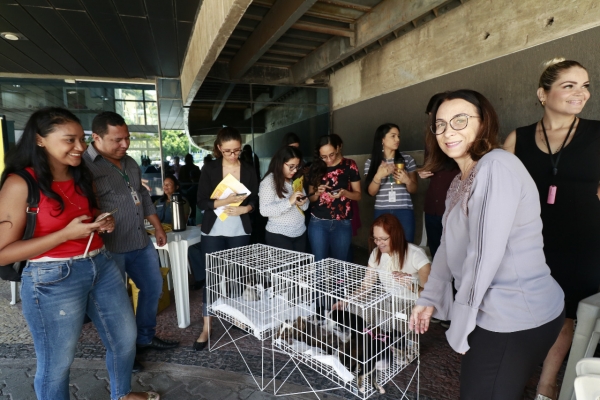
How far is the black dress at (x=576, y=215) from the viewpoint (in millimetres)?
1756

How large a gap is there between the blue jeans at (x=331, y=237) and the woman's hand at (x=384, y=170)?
510mm

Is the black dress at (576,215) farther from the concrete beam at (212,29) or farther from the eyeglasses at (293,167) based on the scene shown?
the concrete beam at (212,29)

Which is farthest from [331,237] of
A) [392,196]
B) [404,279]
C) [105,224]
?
[105,224]

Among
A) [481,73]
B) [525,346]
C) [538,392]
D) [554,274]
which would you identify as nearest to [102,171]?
[525,346]

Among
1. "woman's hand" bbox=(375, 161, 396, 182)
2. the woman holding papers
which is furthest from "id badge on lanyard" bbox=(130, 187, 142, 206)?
"woman's hand" bbox=(375, 161, 396, 182)

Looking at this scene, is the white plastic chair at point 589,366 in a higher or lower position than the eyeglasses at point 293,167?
lower

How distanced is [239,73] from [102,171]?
4.12m

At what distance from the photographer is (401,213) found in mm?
3350

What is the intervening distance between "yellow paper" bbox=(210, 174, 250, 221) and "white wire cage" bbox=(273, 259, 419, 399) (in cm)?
88

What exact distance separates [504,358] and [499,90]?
3.18m

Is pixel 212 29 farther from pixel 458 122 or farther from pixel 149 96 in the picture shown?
pixel 149 96

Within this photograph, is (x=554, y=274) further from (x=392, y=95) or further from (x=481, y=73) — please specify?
(x=392, y=95)

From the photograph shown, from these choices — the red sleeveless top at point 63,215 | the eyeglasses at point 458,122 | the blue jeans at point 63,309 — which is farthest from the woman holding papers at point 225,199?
the eyeglasses at point 458,122

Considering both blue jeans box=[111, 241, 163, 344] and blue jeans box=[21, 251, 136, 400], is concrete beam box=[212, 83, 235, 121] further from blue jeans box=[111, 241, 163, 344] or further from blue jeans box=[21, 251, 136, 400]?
blue jeans box=[21, 251, 136, 400]
